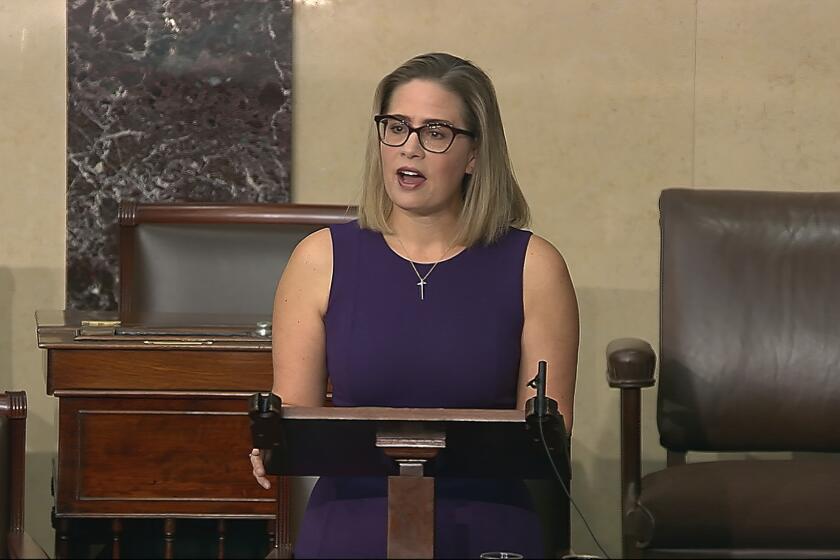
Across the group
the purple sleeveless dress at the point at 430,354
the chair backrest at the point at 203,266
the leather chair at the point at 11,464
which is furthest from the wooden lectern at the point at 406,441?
the chair backrest at the point at 203,266

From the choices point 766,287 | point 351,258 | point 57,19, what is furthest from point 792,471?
point 57,19

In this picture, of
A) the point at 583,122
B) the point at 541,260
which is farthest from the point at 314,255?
the point at 583,122

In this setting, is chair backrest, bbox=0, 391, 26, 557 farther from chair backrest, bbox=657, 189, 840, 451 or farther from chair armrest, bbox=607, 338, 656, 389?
chair backrest, bbox=657, 189, 840, 451

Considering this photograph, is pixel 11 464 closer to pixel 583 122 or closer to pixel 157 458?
pixel 157 458

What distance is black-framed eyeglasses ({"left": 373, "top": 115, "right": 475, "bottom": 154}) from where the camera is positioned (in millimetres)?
2582

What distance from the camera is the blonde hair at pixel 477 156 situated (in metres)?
2.63

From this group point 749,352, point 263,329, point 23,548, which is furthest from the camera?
point 263,329

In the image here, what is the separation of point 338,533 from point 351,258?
0.56 m

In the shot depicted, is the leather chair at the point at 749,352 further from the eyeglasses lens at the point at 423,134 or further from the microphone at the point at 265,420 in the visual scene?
the microphone at the point at 265,420

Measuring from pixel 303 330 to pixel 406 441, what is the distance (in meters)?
0.70

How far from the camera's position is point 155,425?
10.3 feet

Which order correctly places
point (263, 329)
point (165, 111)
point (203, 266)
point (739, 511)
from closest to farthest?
point (739, 511), point (263, 329), point (203, 266), point (165, 111)

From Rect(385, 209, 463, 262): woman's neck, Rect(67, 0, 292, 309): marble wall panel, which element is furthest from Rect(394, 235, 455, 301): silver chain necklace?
Rect(67, 0, 292, 309): marble wall panel

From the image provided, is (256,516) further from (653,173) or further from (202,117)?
(653,173)
